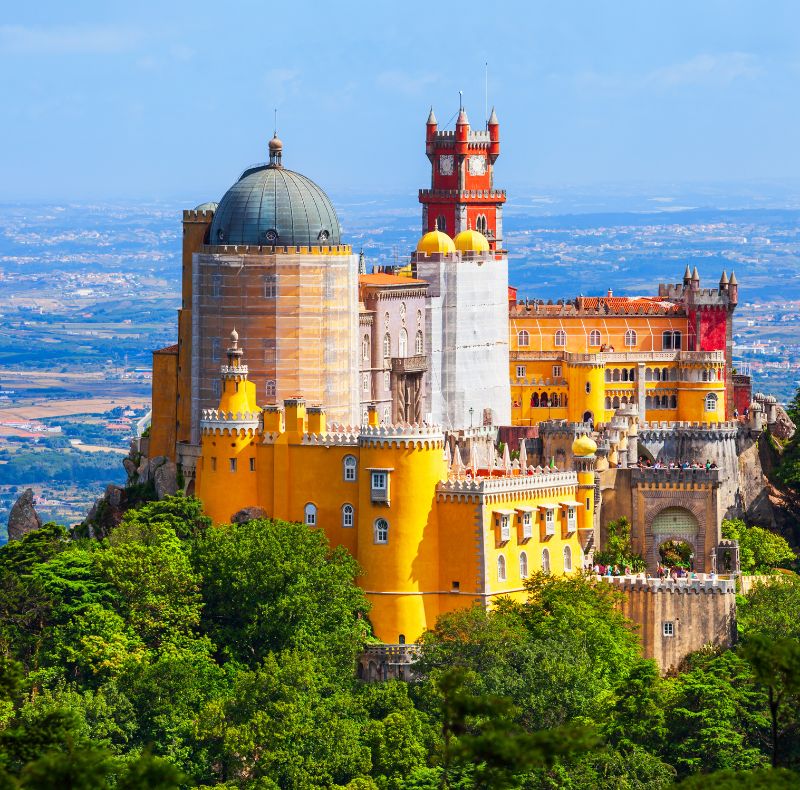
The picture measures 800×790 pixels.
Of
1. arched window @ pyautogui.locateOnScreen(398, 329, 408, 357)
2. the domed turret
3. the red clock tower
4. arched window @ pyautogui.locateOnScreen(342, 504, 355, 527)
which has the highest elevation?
the red clock tower

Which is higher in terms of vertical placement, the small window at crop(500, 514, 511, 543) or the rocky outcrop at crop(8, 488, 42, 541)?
the rocky outcrop at crop(8, 488, 42, 541)

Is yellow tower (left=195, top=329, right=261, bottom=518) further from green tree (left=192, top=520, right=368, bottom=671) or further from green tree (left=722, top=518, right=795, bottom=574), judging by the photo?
green tree (left=722, top=518, right=795, bottom=574)

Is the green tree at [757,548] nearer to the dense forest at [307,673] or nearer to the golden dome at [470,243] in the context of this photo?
the dense forest at [307,673]

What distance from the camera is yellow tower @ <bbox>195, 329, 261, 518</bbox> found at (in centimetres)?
12325

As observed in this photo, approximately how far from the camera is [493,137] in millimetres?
170250

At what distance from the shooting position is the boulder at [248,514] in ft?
402

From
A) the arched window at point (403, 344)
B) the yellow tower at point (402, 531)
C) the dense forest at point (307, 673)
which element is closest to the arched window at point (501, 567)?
the dense forest at point (307, 673)

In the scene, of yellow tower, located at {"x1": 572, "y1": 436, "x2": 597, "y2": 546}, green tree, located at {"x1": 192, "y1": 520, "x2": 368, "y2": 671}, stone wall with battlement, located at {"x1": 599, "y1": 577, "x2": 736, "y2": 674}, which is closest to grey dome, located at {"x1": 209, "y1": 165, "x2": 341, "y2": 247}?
yellow tower, located at {"x1": 572, "y1": 436, "x2": 597, "y2": 546}

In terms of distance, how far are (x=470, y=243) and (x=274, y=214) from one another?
2151 cm

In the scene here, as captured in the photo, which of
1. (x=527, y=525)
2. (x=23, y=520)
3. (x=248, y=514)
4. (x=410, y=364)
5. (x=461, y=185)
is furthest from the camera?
(x=461, y=185)

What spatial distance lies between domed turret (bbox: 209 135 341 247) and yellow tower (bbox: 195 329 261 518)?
8019mm

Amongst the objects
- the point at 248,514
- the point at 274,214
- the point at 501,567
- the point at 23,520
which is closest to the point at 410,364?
the point at 274,214

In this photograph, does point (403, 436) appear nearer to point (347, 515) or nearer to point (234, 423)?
point (347, 515)

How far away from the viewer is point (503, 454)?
466 ft
